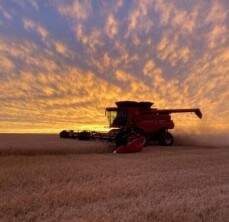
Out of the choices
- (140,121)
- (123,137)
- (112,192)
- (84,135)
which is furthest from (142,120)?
(112,192)

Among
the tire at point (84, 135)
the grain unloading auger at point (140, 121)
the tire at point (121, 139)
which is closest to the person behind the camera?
the tire at point (121, 139)

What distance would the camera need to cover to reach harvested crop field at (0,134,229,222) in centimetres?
658

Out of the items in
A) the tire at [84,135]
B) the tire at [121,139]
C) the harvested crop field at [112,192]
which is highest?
the tire at [84,135]

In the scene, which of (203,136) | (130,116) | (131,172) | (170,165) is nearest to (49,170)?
(131,172)

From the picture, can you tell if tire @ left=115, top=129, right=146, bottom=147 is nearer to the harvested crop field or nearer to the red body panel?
the red body panel

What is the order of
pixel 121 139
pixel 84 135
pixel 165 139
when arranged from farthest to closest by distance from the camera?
pixel 84 135, pixel 165 139, pixel 121 139

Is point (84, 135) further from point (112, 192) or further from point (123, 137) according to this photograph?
point (112, 192)

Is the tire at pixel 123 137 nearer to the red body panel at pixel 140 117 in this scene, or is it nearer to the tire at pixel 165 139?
the red body panel at pixel 140 117

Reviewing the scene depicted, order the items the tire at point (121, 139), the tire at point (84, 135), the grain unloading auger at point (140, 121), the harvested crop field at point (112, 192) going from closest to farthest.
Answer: the harvested crop field at point (112, 192)
the tire at point (121, 139)
the grain unloading auger at point (140, 121)
the tire at point (84, 135)

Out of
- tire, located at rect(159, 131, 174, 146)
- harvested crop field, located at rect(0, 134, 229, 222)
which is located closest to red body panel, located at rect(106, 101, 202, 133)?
tire, located at rect(159, 131, 174, 146)

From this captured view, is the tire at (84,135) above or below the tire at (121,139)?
above

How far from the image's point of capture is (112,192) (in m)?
8.48

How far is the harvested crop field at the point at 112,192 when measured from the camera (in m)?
6.58

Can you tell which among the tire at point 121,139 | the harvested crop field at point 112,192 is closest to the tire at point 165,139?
the tire at point 121,139
